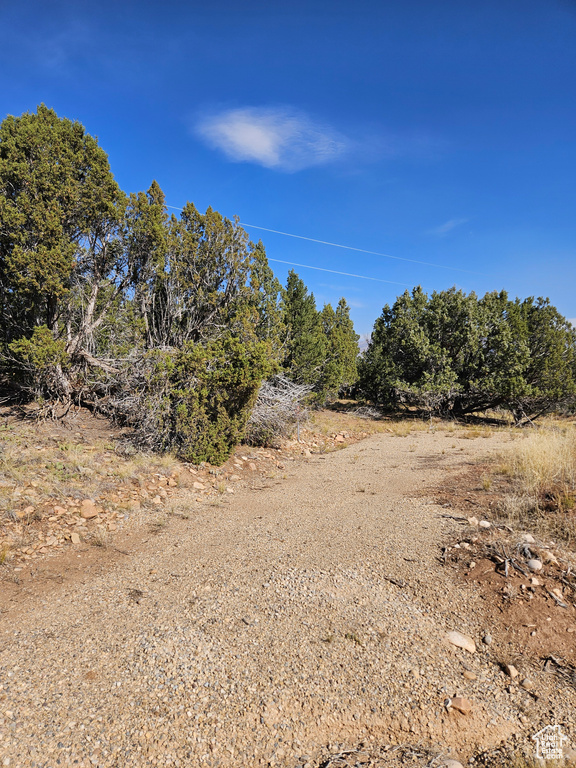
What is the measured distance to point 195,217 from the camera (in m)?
10.9

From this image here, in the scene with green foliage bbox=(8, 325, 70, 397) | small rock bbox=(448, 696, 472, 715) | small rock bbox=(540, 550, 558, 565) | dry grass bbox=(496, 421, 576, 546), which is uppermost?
green foliage bbox=(8, 325, 70, 397)

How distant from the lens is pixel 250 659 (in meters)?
2.72

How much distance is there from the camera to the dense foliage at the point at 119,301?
7.79m

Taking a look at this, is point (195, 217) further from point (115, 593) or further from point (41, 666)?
point (41, 666)

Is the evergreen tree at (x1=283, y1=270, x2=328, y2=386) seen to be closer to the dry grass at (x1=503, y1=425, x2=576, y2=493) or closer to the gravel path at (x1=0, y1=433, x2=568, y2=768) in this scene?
the dry grass at (x1=503, y1=425, x2=576, y2=493)

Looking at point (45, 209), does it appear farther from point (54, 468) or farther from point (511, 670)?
point (511, 670)

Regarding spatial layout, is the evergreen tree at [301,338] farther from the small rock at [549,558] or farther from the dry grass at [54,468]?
the small rock at [549,558]

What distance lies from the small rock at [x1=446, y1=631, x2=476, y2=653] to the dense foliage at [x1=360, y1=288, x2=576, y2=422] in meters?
13.8

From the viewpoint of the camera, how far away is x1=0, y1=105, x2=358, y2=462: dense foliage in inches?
307

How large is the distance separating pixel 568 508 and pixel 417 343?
12.2 metres

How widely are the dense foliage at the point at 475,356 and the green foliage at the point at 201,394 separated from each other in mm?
10008

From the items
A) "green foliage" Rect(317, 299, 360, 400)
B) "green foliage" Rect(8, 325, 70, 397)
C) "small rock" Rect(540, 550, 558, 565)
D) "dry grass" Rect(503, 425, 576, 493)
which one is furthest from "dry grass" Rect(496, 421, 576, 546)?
"green foliage" Rect(317, 299, 360, 400)

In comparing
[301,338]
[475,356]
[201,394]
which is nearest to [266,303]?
[301,338]

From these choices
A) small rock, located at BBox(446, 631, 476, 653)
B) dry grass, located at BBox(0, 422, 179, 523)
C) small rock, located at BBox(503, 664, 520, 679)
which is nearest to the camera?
small rock, located at BBox(503, 664, 520, 679)
